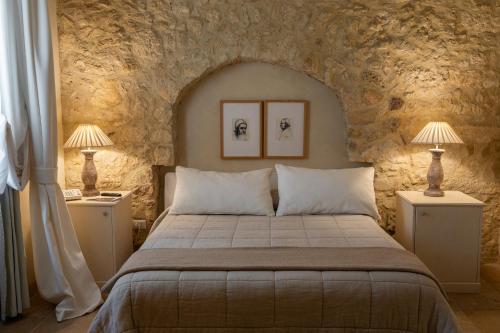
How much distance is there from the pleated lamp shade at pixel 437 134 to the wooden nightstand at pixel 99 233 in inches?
88.3

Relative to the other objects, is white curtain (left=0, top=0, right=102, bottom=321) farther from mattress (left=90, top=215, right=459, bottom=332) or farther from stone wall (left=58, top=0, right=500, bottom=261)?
mattress (left=90, top=215, right=459, bottom=332)

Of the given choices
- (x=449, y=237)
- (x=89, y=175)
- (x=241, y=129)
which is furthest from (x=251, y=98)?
(x=449, y=237)

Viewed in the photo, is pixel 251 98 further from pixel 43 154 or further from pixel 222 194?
pixel 43 154

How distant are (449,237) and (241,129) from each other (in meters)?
1.74

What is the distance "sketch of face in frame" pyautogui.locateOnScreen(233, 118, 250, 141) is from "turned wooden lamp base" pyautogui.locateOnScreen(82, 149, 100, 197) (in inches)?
43.0

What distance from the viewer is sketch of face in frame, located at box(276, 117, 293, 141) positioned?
12.3 ft

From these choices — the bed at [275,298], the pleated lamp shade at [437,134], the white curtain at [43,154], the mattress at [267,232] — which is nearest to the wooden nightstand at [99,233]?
the white curtain at [43,154]

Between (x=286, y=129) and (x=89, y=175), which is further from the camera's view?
(x=286, y=129)

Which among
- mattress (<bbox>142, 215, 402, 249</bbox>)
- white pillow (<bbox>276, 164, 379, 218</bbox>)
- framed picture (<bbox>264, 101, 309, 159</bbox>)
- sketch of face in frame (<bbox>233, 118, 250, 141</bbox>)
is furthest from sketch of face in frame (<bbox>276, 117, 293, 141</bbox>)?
mattress (<bbox>142, 215, 402, 249</bbox>)

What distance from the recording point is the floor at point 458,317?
9.00ft

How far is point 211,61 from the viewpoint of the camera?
3551 mm

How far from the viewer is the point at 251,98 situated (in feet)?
12.2

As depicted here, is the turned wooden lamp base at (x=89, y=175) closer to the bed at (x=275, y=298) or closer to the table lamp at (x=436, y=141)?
the bed at (x=275, y=298)

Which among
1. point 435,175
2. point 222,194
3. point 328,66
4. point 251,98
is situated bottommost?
point 222,194
